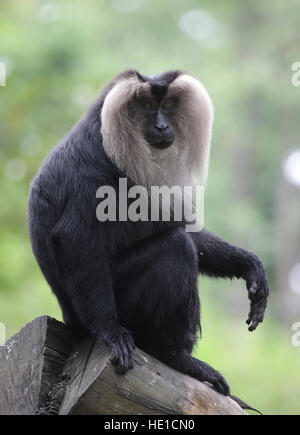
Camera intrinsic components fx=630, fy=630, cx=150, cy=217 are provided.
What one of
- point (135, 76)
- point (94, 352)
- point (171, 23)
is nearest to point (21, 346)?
point (94, 352)

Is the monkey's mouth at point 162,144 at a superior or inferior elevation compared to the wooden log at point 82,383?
superior

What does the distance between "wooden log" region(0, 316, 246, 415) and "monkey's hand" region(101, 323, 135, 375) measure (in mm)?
36

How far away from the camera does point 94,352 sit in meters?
3.31

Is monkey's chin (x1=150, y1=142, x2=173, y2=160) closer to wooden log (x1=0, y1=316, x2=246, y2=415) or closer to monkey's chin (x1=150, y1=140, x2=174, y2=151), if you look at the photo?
monkey's chin (x1=150, y1=140, x2=174, y2=151)

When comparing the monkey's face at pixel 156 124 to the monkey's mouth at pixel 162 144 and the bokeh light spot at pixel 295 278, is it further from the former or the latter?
the bokeh light spot at pixel 295 278

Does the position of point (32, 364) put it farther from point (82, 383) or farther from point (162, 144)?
point (162, 144)

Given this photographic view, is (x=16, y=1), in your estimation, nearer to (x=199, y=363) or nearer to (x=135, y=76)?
(x=135, y=76)

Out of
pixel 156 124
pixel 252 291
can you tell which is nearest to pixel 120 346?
pixel 252 291

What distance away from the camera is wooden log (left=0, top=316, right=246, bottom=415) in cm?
300

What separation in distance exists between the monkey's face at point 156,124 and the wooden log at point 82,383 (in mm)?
1199

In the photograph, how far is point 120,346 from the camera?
3182mm

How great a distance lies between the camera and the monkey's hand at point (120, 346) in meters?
3.07

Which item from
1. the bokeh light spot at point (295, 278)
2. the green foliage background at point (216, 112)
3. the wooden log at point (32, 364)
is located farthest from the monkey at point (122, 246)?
the bokeh light spot at point (295, 278)

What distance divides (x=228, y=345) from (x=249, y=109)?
773cm
